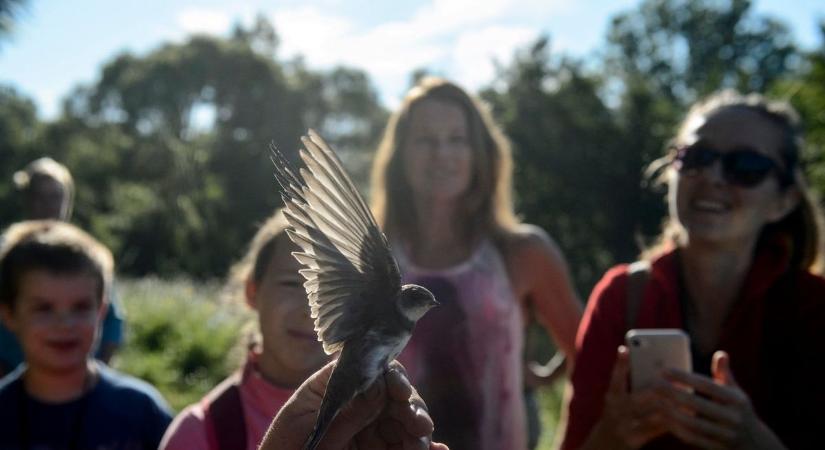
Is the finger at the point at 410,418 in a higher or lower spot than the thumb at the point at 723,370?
higher

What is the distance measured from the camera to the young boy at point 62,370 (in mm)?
2676

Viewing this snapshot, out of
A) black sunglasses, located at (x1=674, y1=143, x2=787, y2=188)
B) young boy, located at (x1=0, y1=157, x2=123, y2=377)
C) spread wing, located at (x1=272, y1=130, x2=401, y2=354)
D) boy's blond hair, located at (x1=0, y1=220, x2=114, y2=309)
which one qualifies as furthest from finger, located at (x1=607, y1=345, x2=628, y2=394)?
young boy, located at (x1=0, y1=157, x2=123, y2=377)

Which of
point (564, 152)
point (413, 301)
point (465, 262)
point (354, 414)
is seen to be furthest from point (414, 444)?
point (564, 152)

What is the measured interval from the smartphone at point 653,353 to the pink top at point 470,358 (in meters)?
0.63

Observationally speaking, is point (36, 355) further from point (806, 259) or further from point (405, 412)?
point (806, 259)

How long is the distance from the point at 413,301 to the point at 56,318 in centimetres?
198

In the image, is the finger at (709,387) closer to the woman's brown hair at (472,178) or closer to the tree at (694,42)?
the woman's brown hair at (472,178)

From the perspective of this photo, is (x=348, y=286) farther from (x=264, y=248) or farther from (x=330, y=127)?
(x=330, y=127)

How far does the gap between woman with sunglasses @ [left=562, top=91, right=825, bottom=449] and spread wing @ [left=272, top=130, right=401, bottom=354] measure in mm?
1246

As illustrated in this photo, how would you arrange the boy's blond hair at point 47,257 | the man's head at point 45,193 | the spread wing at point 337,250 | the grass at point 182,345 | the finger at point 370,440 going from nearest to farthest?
the spread wing at point 337,250
the finger at point 370,440
the boy's blond hair at point 47,257
the man's head at point 45,193
the grass at point 182,345

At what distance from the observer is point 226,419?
7.23 feet

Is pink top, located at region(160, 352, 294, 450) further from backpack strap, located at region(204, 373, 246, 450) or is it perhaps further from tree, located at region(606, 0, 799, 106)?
tree, located at region(606, 0, 799, 106)

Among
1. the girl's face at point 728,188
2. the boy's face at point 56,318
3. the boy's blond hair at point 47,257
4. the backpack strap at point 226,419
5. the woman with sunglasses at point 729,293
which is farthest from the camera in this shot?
the boy's blond hair at point 47,257

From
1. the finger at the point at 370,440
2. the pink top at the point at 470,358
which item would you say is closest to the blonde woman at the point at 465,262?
the pink top at the point at 470,358
